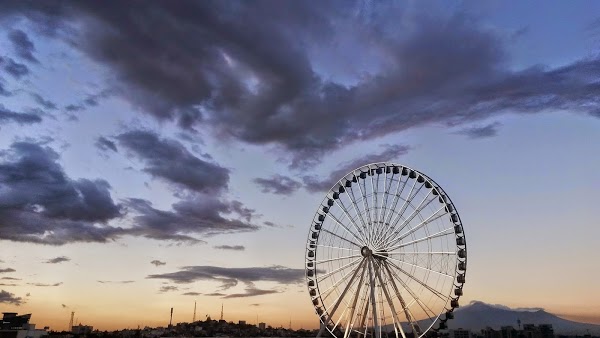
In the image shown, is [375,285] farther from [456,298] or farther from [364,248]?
[456,298]

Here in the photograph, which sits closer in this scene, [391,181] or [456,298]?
[456,298]

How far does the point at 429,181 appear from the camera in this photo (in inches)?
2889

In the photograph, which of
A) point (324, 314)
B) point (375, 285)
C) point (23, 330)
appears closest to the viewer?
point (375, 285)

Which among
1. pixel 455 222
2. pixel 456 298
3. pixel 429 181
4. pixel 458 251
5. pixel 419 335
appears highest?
pixel 429 181

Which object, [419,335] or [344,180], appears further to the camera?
[344,180]

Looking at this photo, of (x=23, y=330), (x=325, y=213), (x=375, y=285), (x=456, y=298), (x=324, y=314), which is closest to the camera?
(x=456, y=298)

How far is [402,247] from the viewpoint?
71.8 meters

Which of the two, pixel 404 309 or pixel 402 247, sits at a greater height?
pixel 402 247

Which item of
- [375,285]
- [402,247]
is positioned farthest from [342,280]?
[402,247]

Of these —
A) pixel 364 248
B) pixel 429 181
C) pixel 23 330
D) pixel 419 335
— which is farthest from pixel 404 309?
pixel 23 330

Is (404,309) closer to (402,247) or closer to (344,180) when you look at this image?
(402,247)

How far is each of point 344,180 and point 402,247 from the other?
15.7 m

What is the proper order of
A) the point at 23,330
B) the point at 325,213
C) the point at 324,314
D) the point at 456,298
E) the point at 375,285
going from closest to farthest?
the point at 456,298
the point at 375,285
the point at 324,314
the point at 325,213
the point at 23,330

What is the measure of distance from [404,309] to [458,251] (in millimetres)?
11387
